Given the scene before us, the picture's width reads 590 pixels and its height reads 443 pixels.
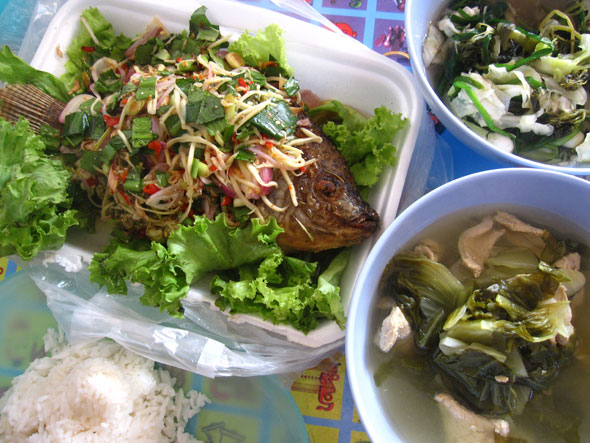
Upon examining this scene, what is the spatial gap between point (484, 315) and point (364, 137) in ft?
1.96

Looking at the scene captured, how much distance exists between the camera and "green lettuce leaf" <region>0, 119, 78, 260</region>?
1.34 meters

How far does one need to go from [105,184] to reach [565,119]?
1391 mm

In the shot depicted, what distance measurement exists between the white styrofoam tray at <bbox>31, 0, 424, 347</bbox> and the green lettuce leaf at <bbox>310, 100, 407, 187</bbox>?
0.04 m

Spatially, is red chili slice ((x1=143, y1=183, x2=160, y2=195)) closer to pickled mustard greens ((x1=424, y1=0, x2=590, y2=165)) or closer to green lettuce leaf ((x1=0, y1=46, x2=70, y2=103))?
green lettuce leaf ((x1=0, y1=46, x2=70, y2=103))

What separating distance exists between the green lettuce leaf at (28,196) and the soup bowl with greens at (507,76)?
3.58ft

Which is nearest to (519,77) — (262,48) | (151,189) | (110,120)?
(262,48)

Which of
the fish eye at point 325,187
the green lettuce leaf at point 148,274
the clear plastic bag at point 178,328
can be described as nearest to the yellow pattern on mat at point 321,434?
the clear plastic bag at point 178,328

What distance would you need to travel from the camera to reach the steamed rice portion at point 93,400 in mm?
1496

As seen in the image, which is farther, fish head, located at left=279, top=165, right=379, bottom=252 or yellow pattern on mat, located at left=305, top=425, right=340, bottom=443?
yellow pattern on mat, located at left=305, top=425, right=340, bottom=443

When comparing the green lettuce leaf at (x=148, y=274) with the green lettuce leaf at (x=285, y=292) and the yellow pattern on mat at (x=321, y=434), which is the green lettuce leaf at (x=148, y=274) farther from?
the yellow pattern on mat at (x=321, y=434)

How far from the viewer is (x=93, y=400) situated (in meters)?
1.48

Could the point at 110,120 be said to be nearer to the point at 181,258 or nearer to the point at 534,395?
the point at 181,258

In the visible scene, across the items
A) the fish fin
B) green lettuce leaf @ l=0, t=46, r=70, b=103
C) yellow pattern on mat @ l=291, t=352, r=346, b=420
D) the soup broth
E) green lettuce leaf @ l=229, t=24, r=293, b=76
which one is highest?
green lettuce leaf @ l=229, t=24, r=293, b=76

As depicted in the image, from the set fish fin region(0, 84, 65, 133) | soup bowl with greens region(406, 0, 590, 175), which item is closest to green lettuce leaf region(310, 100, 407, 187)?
soup bowl with greens region(406, 0, 590, 175)
